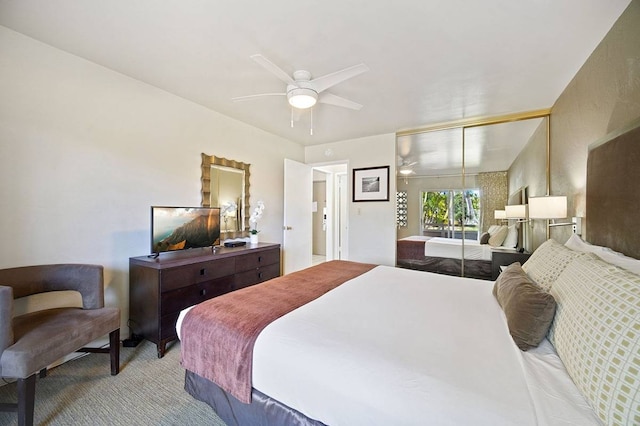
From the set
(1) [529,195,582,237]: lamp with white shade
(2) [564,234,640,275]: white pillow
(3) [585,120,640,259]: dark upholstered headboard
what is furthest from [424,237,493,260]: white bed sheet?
(2) [564,234,640,275]: white pillow

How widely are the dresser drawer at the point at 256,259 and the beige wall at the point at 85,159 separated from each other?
3.05ft

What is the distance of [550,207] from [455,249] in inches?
61.0

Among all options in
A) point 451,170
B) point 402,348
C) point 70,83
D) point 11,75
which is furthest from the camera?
point 451,170

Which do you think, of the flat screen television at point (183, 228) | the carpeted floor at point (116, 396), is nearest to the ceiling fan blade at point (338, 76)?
the flat screen television at point (183, 228)

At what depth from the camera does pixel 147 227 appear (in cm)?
262

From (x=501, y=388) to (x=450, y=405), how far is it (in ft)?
0.63

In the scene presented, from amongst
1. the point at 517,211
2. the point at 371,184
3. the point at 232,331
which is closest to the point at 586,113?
the point at 517,211

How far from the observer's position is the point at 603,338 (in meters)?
0.77

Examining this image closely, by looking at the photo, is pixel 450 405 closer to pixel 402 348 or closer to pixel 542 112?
pixel 402 348

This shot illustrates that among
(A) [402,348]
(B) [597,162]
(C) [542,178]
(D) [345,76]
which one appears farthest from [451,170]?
(A) [402,348]

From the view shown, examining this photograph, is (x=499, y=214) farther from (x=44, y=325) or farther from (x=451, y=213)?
(x=44, y=325)

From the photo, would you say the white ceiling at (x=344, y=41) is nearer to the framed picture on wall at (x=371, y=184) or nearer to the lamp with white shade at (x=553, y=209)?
the lamp with white shade at (x=553, y=209)

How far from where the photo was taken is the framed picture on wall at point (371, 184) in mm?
→ 4133

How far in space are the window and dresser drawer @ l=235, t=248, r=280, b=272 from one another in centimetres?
227
